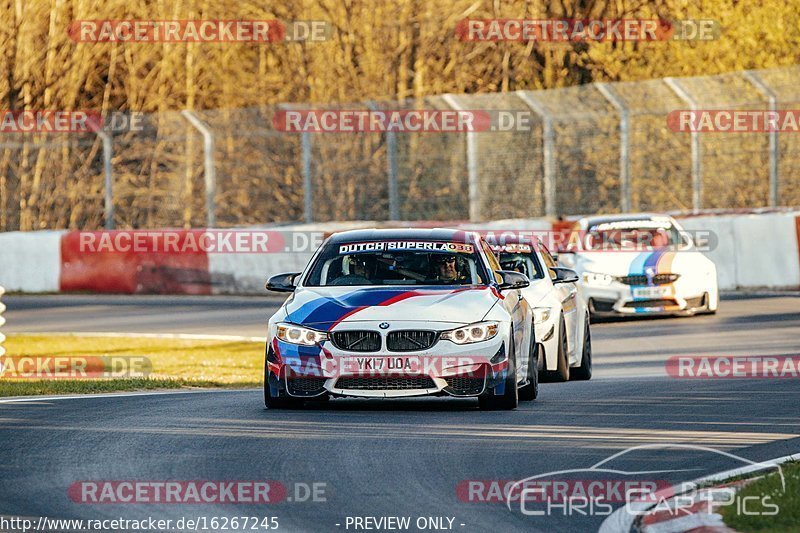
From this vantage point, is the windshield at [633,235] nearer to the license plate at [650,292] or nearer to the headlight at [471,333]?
the license plate at [650,292]

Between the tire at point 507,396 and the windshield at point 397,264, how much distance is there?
0.93 meters

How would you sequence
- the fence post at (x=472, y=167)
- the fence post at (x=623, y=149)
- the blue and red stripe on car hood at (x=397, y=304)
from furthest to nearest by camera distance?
the fence post at (x=472, y=167) < the fence post at (x=623, y=149) < the blue and red stripe on car hood at (x=397, y=304)

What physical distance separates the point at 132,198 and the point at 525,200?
33.6ft

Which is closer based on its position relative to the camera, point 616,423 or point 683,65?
point 616,423

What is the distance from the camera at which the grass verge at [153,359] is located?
50.7 feet

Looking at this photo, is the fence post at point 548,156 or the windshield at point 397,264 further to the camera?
the fence post at point 548,156

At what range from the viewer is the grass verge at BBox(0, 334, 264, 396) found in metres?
15.5

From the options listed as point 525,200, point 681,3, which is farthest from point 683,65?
point 525,200

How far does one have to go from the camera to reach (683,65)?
4062cm

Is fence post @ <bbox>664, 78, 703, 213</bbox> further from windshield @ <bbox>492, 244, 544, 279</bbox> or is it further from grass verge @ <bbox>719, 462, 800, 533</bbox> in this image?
grass verge @ <bbox>719, 462, 800, 533</bbox>

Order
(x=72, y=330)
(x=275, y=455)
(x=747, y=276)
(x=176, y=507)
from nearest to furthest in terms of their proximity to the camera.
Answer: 1. (x=176, y=507)
2. (x=275, y=455)
3. (x=72, y=330)
4. (x=747, y=276)

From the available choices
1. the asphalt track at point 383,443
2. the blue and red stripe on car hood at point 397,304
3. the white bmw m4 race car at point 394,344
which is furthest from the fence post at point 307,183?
the blue and red stripe on car hood at point 397,304

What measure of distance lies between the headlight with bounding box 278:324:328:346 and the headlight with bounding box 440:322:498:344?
2.81 ft

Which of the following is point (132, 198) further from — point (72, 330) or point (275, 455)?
point (275, 455)
